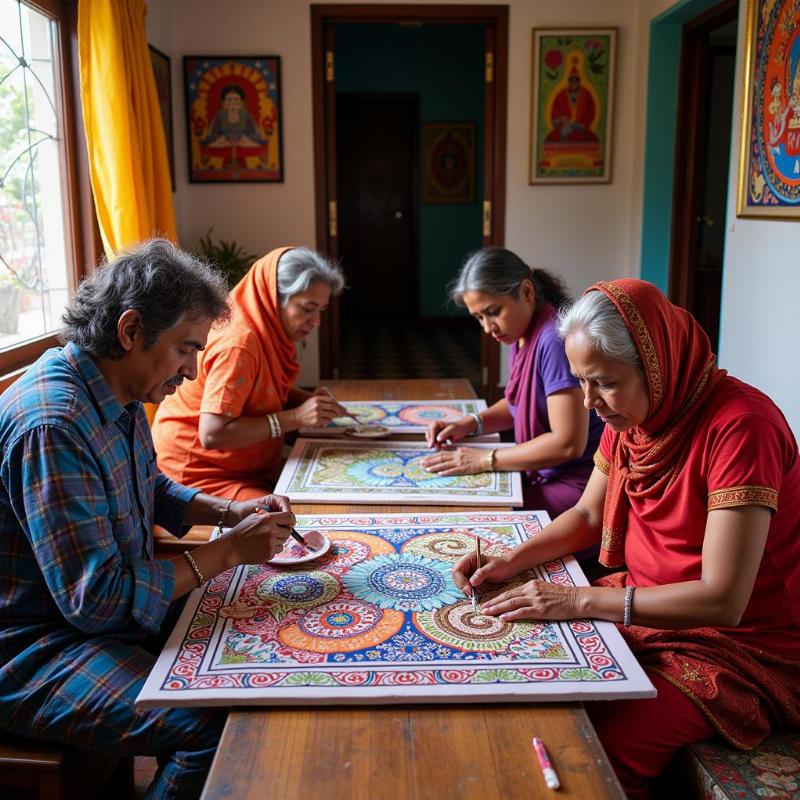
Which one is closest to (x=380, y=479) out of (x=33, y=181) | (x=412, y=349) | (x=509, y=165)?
(x=33, y=181)

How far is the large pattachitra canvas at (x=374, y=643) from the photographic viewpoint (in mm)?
1202

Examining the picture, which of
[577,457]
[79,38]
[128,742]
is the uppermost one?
[79,38]

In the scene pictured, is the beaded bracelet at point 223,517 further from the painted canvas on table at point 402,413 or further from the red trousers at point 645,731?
the red trousers at point 645,731

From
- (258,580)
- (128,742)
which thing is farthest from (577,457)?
(128,742)

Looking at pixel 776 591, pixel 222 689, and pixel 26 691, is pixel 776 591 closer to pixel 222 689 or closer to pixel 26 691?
pixel 222 689

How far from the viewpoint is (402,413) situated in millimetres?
2928

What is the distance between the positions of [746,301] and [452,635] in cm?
306

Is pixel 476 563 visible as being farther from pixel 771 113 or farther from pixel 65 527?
pixel 771 113

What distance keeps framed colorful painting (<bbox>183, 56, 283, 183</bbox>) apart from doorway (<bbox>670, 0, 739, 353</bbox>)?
8.13 feet

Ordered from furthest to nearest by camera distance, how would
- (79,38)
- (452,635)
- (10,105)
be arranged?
1. (79,38)
2. (10,105)
3. (452,635)

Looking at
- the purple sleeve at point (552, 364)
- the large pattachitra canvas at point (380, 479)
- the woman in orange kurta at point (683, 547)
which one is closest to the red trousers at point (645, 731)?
the woman in orange kurta at point (683, 547)

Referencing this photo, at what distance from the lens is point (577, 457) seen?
242cm

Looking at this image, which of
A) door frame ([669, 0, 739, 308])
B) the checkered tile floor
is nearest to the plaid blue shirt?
door frame ([669, 0, 739, 308])

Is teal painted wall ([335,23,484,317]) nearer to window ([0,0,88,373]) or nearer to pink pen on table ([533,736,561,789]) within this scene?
window ([0,0,88,373])
